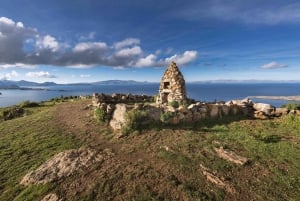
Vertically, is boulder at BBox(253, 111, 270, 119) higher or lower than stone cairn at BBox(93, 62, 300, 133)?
lower

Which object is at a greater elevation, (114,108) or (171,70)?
(171,70)

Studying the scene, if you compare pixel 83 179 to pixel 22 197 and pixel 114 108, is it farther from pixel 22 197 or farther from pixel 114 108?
pixel 114 108

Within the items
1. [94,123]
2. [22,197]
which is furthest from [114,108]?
[22,197]

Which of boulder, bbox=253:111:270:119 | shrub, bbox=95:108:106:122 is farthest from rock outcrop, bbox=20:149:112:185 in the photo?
boulder, bbox=253:111:270:119

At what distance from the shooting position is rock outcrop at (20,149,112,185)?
794cm

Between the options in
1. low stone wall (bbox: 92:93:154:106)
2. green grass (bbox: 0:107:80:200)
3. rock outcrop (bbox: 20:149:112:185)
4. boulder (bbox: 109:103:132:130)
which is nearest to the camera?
green grass (bbox: 0:107:80:200)

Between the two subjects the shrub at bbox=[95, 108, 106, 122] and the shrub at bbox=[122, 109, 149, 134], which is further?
the shrub at bbox=[95, 108, 106, 122]

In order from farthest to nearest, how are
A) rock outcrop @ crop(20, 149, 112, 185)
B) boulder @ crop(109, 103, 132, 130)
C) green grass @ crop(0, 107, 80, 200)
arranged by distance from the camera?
boulder @ crop(109, 103, 132, 130) → rock outcrop @ crop(20, 149, 112, 185) → green grass @ crop(0, 107, 80, 200)

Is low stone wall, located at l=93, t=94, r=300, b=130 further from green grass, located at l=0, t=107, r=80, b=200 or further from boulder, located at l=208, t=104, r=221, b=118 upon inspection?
green grass, located at l=0, t=107, r=80, b=200

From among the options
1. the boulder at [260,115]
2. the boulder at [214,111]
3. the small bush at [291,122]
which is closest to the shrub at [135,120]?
the boulder at [214,111]

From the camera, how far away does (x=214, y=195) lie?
679cm

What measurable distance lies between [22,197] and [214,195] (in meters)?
6.97

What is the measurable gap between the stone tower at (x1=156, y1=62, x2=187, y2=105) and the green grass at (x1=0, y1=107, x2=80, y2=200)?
11.0m

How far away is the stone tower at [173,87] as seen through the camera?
19917mm
